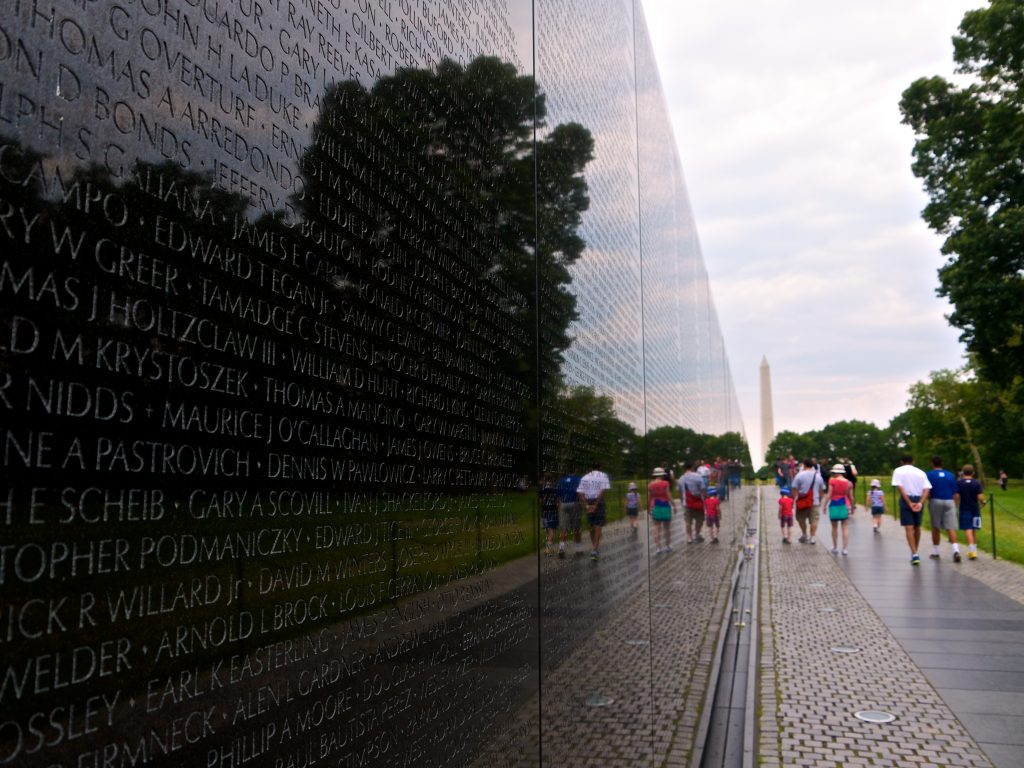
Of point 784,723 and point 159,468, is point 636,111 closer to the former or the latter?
point 784,723

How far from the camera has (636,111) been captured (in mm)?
5582

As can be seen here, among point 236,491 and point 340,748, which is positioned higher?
point 236,491

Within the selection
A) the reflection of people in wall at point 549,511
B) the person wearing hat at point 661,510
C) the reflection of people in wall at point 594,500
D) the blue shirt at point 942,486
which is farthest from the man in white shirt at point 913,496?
the reflection of people in wall at point 549,511

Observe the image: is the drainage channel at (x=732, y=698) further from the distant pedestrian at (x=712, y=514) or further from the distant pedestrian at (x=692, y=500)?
the distant pedestrian at (x=692, y=500)

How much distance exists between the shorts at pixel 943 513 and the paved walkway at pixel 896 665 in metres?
0.81

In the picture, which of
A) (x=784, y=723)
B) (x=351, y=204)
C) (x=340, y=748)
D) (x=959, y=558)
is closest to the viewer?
(x=340, y=748)

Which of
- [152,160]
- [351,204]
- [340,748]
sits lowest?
[340,748]

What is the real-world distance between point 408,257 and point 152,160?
74 centimetres

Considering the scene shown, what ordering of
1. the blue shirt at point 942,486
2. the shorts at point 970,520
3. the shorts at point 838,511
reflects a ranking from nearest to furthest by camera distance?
the blue shirt at point 942,486, the shorts at point 970,520, the shorts at point 838,511

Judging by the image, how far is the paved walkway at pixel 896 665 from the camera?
5.71m

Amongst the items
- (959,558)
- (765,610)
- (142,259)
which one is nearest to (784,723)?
(765,610)

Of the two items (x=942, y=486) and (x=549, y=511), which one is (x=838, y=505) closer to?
(x=942, y=486)

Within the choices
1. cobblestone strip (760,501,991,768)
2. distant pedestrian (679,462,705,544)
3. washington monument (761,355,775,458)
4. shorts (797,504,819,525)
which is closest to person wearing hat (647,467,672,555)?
cobblestone strip (760,501,991,768)

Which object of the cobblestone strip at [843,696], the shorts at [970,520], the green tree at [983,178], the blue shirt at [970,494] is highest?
the green tree at [983,178]
